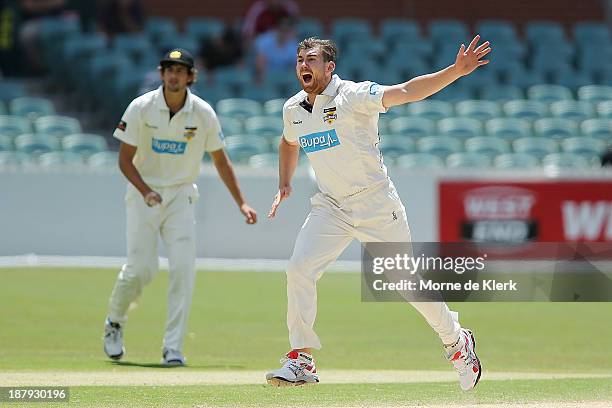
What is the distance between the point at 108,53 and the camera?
2138 centimetres

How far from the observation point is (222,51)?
70.4ft

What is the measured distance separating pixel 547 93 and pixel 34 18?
30.4 ft

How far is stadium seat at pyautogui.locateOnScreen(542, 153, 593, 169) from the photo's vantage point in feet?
63.0

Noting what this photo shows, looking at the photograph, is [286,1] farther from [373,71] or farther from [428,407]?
[428,407]

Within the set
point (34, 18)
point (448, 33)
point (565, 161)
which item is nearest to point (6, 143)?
point (34, 18)

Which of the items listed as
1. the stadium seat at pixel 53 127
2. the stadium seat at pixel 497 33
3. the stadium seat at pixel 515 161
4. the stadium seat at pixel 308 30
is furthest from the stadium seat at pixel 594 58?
the stadium seat at pixel 53 127

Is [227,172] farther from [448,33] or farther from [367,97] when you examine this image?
[448,33]

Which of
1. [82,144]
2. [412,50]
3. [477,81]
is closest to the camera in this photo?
[82,144]

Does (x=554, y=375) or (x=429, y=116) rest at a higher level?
(x=429, y=116)

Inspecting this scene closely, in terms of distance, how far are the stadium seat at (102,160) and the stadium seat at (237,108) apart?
2191 mm

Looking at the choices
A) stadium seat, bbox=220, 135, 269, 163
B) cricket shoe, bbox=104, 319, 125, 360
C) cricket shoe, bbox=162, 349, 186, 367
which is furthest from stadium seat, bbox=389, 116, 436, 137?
cricket shoe, bbox=162, 349, 186, 367

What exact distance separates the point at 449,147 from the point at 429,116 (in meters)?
1.10

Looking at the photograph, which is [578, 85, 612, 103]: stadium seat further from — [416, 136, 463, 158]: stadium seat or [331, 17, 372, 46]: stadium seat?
[331, 17, 372, 46]: stadium seat

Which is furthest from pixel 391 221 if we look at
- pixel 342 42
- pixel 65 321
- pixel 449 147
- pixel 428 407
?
pixel 342 42
